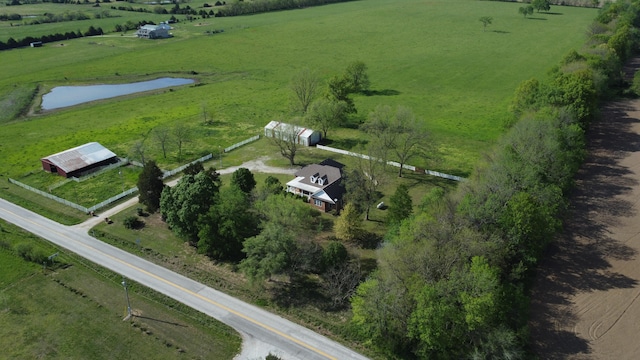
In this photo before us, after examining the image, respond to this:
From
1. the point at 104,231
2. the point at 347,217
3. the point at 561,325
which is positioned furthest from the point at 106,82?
the point at 561,325

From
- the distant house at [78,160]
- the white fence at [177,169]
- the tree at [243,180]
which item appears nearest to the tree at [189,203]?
the tree at [243,180]

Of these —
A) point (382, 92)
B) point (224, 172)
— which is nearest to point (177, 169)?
point (224, 172)

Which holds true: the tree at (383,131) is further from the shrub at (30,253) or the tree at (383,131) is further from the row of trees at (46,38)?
the row of trees at (46,38)

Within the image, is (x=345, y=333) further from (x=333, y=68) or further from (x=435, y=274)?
(x=333, y=68)

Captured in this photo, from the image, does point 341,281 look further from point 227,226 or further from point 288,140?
point 288,140

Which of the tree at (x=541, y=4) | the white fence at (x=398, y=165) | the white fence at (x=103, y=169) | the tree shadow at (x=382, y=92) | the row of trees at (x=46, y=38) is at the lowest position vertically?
the white fence at (x=103, y=169)

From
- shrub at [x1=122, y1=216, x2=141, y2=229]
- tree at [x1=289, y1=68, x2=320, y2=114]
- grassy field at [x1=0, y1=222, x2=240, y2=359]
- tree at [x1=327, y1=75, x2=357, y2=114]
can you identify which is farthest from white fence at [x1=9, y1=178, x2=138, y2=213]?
tree at [x1=327, y1=75, x2=357, y2=114]

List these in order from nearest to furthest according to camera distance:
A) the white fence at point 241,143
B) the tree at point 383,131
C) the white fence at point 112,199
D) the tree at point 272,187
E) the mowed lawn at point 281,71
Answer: the tree at point 272,187 < the white fence at point 112,199 < the tree at point 383,131 < the white fence at point 241,143 < the mowed lawn at point 281,71
